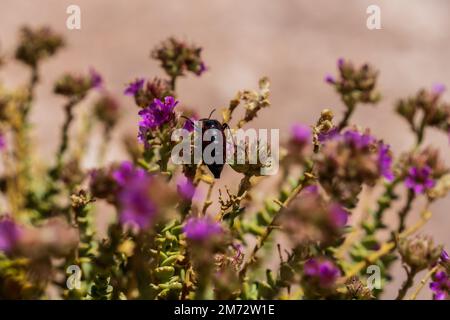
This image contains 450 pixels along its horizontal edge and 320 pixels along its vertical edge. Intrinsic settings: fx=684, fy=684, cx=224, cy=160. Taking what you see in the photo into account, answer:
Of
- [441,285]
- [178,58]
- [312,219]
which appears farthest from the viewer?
[178,58]

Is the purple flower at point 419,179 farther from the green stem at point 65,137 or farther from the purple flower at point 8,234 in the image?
the green stem at point 65,137

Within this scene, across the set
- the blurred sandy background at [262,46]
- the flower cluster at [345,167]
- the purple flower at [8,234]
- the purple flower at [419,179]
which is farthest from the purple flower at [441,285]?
the blurred sandy background at [262,46]

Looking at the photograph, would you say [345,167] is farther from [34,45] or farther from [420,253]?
[34,45]

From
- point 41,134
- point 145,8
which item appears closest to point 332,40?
point 145,8

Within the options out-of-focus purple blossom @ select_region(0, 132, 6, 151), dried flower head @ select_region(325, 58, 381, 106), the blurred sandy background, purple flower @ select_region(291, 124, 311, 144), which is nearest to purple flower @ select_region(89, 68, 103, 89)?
out-of-focus purple blossom @ select_region(0, 132, 6, 151)

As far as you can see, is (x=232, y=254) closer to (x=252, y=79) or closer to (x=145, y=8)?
(x=252, y=79)

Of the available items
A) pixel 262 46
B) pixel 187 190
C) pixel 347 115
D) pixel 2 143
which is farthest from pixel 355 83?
pixel 262 46
